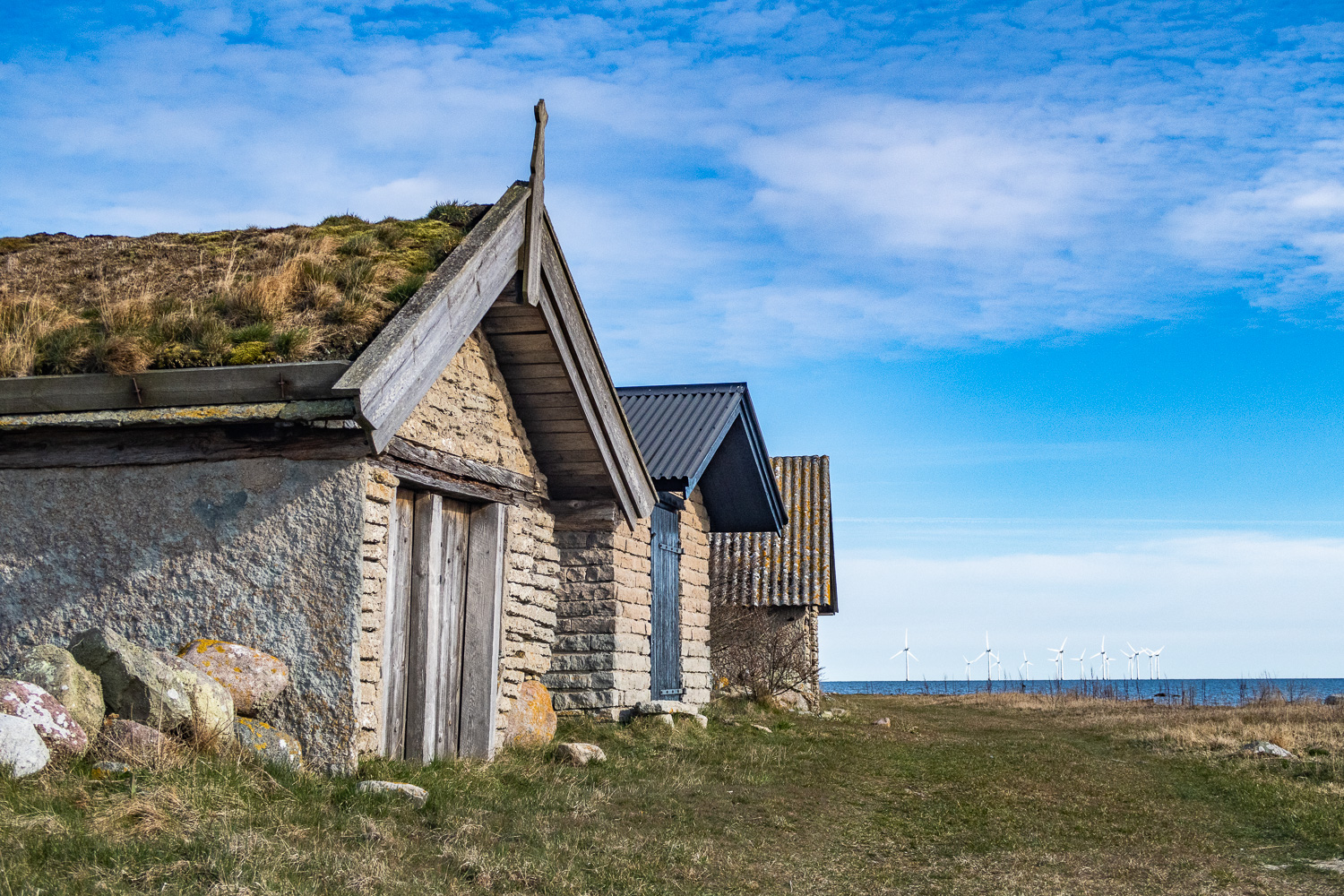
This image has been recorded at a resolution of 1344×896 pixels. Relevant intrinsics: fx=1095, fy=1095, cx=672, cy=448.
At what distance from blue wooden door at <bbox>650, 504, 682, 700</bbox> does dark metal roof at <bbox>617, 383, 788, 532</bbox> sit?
0.69 metres

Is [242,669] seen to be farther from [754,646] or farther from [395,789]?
[754,646]

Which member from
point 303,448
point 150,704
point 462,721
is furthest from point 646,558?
point 150,704

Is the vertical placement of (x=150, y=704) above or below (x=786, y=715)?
above

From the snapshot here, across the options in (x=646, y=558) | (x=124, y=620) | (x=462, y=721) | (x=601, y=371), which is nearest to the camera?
(x=124, y=620)

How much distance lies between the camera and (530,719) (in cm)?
1023

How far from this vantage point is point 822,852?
21.5ft

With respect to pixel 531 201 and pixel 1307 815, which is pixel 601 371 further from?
pixel 1307 815

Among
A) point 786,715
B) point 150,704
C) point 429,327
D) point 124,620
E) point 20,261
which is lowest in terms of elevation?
point 786,715

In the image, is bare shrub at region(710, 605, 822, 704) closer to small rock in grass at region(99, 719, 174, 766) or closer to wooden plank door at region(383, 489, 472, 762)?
wooden plank door at region(383, 489, 472, 762)

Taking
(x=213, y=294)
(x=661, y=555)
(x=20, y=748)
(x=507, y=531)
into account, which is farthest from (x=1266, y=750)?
(x=20, y=748)

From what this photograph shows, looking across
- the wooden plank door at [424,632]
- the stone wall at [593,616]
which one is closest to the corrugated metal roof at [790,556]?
the stone wall at [593,616]

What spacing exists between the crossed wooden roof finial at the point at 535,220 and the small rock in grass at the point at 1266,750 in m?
9.56

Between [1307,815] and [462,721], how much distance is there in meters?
6.64

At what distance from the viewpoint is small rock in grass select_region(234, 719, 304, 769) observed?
22.4 ft
